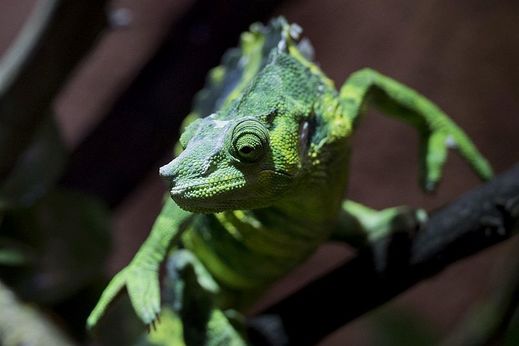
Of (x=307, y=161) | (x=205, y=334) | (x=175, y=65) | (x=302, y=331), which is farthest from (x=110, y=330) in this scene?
(x=175, y=65)

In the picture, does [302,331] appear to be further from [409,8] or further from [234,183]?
[409,8]

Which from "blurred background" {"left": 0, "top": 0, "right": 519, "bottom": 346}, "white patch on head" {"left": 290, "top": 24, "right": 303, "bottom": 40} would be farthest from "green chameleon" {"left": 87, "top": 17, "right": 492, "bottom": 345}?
"blurred background" {"left": 0, "top": 0, "right": 519, "bottom": 346}

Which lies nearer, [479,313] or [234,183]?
[234,183]

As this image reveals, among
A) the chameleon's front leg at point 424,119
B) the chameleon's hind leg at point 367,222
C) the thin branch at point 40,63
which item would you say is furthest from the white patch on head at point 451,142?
the thin branch at point 40,63

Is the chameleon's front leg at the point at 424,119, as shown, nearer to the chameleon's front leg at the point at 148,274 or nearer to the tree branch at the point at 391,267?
the tree branch at the point at 391,267

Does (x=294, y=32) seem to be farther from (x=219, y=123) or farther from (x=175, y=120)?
(x=175, y=120)

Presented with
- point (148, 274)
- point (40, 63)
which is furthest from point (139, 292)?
Answer: point (40, 63)
